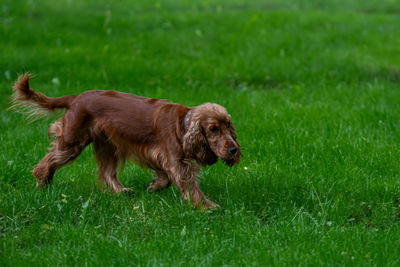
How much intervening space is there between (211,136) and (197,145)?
0.14m

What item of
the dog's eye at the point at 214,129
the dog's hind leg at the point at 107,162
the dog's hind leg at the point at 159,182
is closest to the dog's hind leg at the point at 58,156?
the dog's hind leg at the point at 107,162

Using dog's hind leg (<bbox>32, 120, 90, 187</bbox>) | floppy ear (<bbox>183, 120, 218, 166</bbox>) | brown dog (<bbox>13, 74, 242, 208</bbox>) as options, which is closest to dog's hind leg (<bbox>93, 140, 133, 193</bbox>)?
brown dog (<bbox>13, 74, 242, 208</bbox>)

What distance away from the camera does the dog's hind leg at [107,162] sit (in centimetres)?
497

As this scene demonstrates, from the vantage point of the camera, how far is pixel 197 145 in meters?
4.30

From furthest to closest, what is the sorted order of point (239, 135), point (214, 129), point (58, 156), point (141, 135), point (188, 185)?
point (239, 135), point (58, 156), point (141, 135), point (188, 185), point (214, 129)

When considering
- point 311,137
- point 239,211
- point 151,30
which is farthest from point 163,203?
point 151,30

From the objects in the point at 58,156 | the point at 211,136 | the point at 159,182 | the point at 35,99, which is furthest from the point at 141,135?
the point at 35,99

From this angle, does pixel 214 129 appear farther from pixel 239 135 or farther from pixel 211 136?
pixel 239 135

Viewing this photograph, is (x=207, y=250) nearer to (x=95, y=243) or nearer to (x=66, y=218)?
(x=95, y=243)

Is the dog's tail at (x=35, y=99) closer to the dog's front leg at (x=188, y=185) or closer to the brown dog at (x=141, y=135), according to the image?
the brown dog at (x=141, y=135)

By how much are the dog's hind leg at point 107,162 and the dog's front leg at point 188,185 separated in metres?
0.68

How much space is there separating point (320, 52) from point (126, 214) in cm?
655

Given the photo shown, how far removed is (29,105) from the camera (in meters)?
5.12

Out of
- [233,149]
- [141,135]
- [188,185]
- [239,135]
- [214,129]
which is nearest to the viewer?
[233,149]
